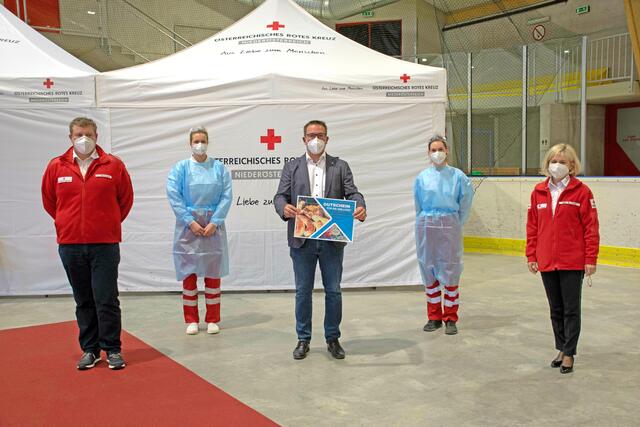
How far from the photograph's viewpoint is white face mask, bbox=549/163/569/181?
3281 millimetres

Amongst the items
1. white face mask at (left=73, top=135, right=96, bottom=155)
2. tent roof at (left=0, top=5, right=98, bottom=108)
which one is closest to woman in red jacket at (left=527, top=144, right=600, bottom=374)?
white face mask at (left=73, top=135, right=96, bottom=155)

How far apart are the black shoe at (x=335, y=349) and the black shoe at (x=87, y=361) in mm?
1443

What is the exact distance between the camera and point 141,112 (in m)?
5.50

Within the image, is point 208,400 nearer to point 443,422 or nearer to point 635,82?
point 443,422

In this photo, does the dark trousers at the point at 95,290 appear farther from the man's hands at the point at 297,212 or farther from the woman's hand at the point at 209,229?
the man's hands at the point at 297,212

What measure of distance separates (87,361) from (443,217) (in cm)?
256

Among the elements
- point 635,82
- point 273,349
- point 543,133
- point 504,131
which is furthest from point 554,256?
point 635,82

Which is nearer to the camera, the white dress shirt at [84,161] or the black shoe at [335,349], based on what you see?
the white dress shirt at [84,161]

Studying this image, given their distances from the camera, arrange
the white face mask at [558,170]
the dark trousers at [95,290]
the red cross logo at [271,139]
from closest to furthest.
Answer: the white face mask at [558,170], the dark trousers at [95,290], the red cross logo at [271,139]

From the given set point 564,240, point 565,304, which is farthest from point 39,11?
point 565,304

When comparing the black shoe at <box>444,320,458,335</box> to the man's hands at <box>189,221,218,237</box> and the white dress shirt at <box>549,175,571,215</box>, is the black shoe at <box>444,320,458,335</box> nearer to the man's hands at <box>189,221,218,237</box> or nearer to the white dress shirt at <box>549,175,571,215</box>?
the white dress shirt at <box>549,175,571,215</box>

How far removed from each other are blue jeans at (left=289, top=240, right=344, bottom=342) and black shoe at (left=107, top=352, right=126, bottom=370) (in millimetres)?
1089

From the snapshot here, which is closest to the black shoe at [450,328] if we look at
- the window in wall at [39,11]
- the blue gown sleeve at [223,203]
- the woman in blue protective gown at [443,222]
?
the woman in blue protective gown at [443,222]

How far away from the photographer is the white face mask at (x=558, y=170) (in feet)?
10.8
